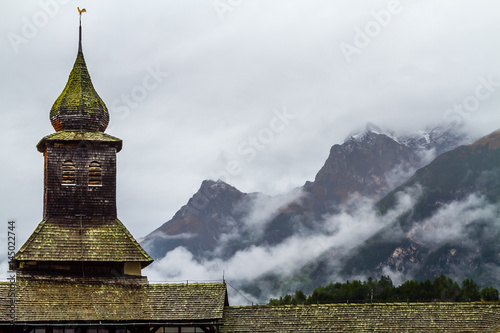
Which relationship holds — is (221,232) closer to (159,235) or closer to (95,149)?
(159,235)

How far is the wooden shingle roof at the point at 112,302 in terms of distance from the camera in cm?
4494

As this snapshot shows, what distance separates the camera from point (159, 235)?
18938 cm

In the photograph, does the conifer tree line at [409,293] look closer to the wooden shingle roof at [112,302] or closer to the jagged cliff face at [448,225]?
the wooden shingle roof at [112,302]

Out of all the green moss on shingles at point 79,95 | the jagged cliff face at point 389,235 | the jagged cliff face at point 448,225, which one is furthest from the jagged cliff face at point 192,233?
the green moss on shingles at point 79,95

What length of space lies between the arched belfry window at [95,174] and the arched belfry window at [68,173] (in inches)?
42.2

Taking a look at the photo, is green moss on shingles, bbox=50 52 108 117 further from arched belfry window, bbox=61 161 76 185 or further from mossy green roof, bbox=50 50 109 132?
arched belfry window, bbox=61 161 76 185

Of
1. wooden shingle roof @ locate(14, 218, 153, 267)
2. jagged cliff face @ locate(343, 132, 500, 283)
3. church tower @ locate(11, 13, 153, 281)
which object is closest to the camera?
wooden shingle roof @ locate(14, 218, 153, 267)

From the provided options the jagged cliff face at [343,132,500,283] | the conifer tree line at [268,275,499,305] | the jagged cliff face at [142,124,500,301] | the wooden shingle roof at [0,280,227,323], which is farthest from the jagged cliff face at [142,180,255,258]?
the wooden shingle roof at [0,280,227,323]

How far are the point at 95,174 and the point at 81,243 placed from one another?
5.11 metres

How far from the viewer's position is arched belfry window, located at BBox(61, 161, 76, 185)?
175ft

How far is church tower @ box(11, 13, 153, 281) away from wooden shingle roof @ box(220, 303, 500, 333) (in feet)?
27.6

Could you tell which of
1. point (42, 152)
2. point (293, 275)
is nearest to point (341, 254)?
point (293, 275)

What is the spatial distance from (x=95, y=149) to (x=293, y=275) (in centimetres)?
11064

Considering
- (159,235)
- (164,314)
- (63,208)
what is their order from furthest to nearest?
(159,235)
(63,208)
(164,314)
